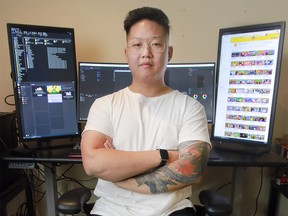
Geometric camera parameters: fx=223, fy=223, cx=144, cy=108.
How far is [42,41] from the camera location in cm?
155

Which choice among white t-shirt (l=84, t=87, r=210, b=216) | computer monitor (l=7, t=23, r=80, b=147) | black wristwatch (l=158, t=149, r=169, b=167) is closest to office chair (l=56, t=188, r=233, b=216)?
white t-shirt (l=84, t=87, r=210, b=216)

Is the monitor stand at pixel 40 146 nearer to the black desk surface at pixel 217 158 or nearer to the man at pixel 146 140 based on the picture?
the black desk surface at pixel 217 158

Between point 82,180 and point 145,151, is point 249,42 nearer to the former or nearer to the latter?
point 145,151

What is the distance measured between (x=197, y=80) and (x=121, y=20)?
2.69 feet

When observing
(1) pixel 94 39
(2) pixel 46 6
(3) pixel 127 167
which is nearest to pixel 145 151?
(3) pixel 127 167

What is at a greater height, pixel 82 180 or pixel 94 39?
pixel 94 39

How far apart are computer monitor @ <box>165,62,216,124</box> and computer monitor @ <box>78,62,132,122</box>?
337 mm

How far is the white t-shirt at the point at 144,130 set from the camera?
1.03 m

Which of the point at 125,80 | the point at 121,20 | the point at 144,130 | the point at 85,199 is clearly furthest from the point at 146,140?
the point at 121,20

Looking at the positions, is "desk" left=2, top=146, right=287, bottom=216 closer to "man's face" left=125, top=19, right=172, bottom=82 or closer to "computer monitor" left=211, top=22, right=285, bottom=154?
"computer monitor" left=211, top=22, right=285, bottom=154

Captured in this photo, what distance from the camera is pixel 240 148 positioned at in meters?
1.58

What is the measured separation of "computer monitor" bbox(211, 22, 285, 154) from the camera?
1.46m

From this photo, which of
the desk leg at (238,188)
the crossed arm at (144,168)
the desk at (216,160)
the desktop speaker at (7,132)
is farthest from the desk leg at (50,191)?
the desk leg at (238,188)

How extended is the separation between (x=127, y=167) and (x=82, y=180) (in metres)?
1.29
